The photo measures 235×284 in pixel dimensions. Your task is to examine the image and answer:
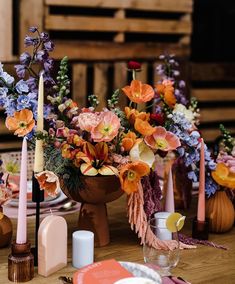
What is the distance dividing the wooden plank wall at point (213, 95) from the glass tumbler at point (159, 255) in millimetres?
2916

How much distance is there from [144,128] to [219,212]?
394mm

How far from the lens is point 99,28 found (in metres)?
3.66

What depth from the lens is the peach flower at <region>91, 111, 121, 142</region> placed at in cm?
126

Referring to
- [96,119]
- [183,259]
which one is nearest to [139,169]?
[96,119]

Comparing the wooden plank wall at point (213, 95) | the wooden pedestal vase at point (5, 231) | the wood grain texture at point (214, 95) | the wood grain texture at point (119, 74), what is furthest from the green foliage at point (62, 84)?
the wood grain texture at point (214, 95)

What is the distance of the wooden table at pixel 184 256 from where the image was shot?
49.3 inches

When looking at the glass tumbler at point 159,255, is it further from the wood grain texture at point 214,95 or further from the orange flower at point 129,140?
the wood grain texture at point 214,95

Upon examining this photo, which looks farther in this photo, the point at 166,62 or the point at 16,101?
the point at 166,62

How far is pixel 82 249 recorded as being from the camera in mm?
1270

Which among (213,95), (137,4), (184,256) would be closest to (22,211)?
(184,256)

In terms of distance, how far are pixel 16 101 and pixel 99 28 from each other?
2432 millimetres

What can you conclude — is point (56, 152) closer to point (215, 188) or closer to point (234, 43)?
point (215, 188)

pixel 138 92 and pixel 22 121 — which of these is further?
pixel 138 92

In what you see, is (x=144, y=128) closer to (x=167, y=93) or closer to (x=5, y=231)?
(x=167, y=93)
